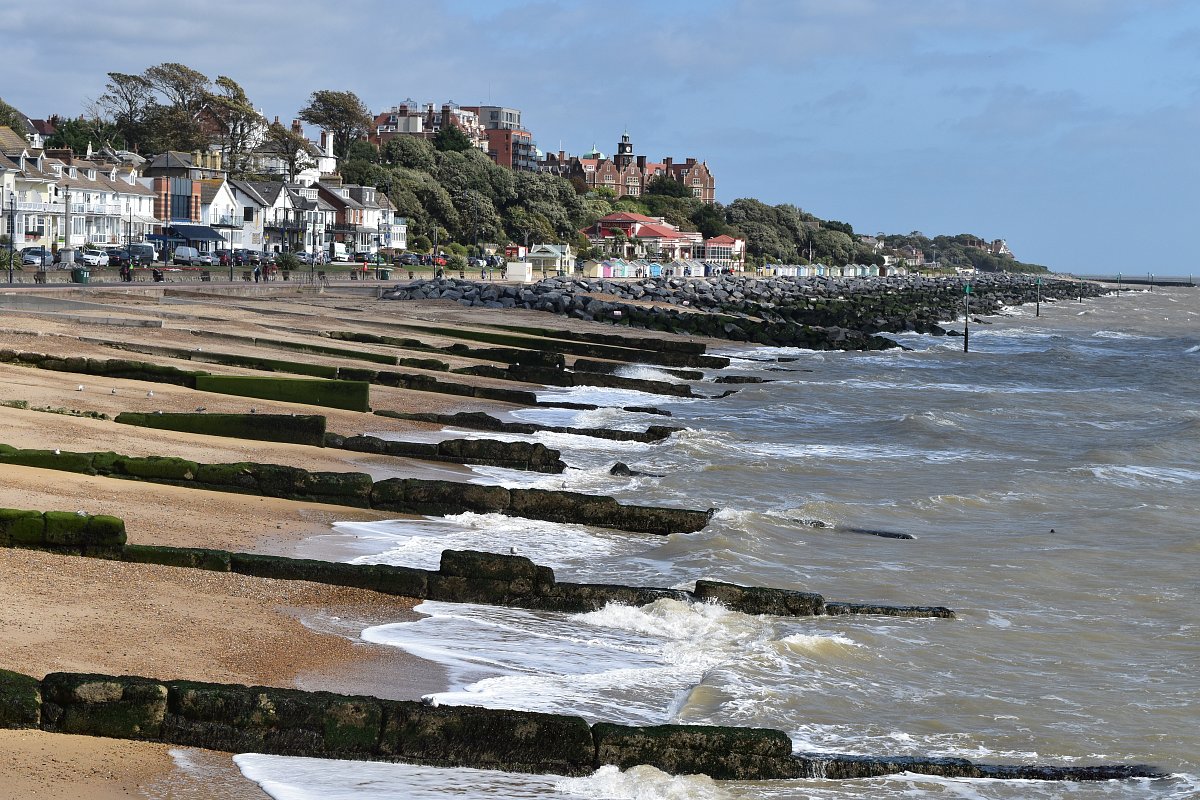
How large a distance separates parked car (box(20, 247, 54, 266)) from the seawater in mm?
41239

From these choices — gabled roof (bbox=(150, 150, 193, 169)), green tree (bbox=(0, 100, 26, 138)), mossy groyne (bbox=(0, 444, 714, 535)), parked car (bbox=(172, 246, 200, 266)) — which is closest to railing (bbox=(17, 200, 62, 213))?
parked car (bbox=(172, 246, 200, 266))

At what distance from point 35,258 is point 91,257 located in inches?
136

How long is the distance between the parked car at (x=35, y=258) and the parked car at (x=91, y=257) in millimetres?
1353

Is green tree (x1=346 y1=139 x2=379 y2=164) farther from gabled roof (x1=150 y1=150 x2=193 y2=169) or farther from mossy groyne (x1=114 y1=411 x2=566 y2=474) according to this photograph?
mossy groyne (x1=114 y1=411 x2=566 y2=474)

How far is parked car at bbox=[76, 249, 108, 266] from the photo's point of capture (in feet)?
213

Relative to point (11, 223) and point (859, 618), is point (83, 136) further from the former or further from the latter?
point (859, 618)

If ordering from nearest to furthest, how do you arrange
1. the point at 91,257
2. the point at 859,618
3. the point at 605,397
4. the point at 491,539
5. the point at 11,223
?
the point at 859,618 → the point at 491,539 → the point at 605,397 → the point at 11,223 → the point at 91,257

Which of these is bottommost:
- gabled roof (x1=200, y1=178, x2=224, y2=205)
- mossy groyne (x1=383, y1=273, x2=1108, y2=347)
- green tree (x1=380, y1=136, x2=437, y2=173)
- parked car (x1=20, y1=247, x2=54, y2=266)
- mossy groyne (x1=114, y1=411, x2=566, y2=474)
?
mossy groyne (x1=114, y1=411, x2=566, y2=474)

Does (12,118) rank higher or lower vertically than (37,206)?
higher

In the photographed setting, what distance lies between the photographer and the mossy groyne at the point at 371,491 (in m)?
15.2

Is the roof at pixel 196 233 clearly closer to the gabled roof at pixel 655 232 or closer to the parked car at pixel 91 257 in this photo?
the parked car at pixel 91 257

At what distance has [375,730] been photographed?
27.6 feet

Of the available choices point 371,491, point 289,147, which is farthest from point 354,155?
point 371,491

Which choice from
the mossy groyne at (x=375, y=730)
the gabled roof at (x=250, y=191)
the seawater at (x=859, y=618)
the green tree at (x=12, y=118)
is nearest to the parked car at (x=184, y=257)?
the gabled roof at (x=250, y=191)
